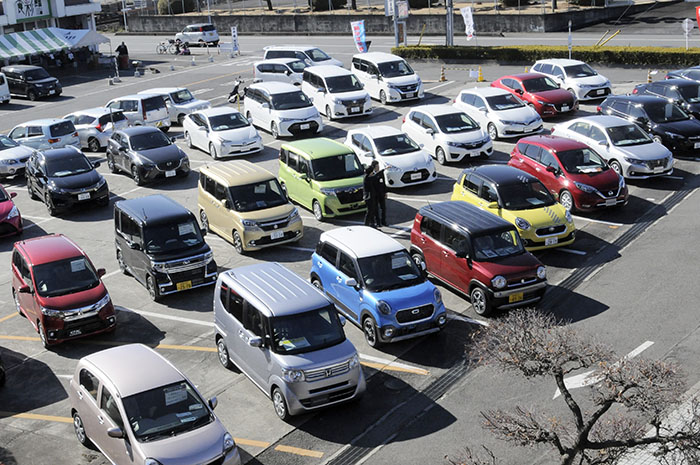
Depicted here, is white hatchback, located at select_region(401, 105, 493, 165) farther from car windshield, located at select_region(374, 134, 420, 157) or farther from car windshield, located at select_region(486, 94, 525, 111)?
car windshield, located at select_region(486, 94, 525, 111)

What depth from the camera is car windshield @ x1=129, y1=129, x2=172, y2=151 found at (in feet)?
95.2

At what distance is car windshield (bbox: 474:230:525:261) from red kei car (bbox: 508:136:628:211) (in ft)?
16.3

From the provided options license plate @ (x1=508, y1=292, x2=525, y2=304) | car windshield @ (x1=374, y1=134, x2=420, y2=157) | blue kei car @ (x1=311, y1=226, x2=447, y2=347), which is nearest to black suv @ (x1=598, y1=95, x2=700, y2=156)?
car windshield @ (x1=374, y1=134, x2=420, y2=157)

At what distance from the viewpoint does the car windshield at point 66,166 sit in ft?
87.2

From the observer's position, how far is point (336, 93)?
35.1 meters

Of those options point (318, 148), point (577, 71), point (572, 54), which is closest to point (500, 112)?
point (577, 71)

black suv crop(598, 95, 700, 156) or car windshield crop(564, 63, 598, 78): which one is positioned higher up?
car windshield crop(564, 63, 598, 78)

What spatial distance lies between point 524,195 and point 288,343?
28.8 feet

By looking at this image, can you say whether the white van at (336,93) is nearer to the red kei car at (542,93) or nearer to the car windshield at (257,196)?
the red kei car at (542,93)

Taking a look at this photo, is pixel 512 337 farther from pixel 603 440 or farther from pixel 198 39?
pixel 198 39

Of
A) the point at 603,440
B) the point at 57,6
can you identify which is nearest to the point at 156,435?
the point at 603,440

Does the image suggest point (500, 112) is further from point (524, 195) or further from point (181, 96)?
point (181, 96)

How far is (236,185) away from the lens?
2223 centimetres

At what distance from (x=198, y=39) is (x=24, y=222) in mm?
40053
